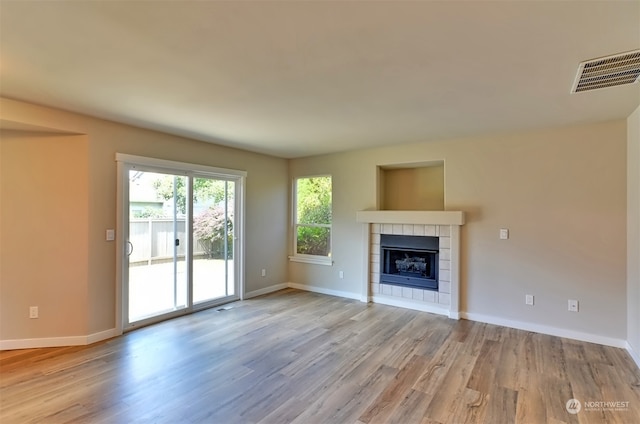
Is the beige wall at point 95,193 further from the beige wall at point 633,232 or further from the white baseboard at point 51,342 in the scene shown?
the beige wall at point 633,232

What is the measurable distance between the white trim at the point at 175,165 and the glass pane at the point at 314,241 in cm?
157

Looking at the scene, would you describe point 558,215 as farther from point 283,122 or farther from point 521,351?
point 283,122

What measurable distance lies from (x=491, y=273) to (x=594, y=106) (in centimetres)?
214

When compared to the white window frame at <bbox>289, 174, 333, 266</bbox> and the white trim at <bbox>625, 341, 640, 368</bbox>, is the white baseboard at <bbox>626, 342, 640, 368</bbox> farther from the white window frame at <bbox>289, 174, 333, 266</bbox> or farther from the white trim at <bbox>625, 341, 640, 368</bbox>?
the white window frame at <bbox>289, 174, 333, 266</bbox>

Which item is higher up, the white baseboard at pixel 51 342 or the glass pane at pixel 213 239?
the glass pane at pixel 213 239

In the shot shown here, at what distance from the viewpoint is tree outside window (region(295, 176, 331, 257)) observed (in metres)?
5.66

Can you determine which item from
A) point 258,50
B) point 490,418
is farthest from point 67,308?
point 490,418

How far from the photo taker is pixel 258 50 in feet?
6.51

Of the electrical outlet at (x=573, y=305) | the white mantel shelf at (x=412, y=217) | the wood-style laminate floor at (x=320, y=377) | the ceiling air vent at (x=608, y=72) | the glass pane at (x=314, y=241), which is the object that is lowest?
the wood-style laminate floor at (x=320, y=377)

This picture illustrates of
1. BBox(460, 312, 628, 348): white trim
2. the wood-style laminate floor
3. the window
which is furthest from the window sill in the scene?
BBox(460, 312, 628, 348): white trim

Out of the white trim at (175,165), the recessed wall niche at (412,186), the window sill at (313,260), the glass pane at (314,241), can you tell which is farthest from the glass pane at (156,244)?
the recessed wall niche at (412,186)

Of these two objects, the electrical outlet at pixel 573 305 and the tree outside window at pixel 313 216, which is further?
the tree outside window at pixel 313 216

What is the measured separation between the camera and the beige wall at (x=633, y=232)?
301 cm

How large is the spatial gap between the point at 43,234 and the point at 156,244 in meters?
1.10
